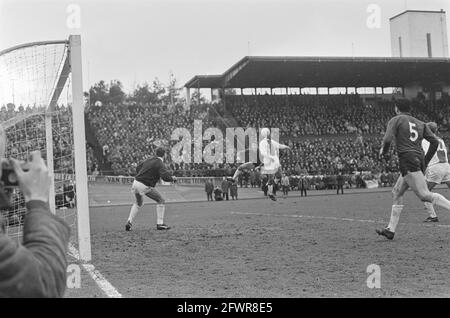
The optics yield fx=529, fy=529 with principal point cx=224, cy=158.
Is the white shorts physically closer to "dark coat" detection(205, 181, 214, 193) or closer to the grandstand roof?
"dark coat" detection(205, 181, 214, 193)

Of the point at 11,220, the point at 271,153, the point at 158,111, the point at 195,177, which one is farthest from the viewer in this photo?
the point at 158,111

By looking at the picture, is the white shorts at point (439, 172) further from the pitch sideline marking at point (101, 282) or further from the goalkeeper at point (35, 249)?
the goalkeeper at point (35, 249)

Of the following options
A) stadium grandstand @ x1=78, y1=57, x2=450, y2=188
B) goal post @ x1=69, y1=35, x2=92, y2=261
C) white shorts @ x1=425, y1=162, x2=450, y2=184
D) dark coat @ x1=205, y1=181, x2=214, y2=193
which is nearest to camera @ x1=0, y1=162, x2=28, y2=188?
goal post @ x1=69, y1=35, x2=92, y2=261

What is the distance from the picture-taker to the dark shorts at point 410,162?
24.8ft

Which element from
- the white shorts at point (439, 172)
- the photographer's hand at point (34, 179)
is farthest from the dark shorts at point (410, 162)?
the photographer's hand at point (34, 179)

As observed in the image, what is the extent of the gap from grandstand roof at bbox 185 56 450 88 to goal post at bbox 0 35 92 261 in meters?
30.0

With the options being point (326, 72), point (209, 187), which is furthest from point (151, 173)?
point (326, 72)

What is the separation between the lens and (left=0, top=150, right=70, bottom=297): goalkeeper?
72.3 inches

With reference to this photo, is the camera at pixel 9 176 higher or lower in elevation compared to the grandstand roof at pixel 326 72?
lower

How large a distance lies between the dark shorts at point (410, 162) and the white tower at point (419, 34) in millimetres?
41093

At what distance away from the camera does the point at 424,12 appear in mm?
45219

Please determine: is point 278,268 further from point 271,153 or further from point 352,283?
point 271,153
